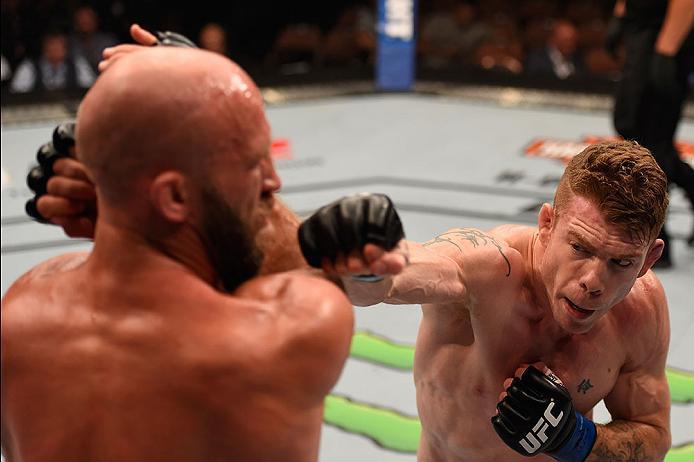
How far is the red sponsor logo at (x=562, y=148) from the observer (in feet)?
19.2

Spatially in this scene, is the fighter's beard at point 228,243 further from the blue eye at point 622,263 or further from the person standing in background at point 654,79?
the person standing in background at point 654,79

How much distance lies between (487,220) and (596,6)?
4879 mm

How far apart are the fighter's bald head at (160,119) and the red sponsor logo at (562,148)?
490 cm

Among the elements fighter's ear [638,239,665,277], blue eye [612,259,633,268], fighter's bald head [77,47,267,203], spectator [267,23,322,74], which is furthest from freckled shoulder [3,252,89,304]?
spectator [267,23,322,74]

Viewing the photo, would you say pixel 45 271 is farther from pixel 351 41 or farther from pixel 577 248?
pixel 351 41

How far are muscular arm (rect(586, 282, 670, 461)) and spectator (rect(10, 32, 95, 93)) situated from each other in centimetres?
576

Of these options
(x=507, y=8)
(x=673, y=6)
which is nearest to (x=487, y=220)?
(x=673, y=6)

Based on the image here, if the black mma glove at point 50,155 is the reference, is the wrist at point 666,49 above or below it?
below

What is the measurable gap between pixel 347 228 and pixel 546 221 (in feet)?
2.66

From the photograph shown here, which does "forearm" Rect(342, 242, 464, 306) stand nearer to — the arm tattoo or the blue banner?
the arm tattoo

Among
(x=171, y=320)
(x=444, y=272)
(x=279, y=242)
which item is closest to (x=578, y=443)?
(x=444, y=272)

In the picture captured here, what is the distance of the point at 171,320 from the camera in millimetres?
1124

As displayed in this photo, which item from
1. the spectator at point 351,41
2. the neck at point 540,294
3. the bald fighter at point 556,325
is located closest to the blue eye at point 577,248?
the bald fighter at point 556,325

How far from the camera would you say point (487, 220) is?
4.83 m
